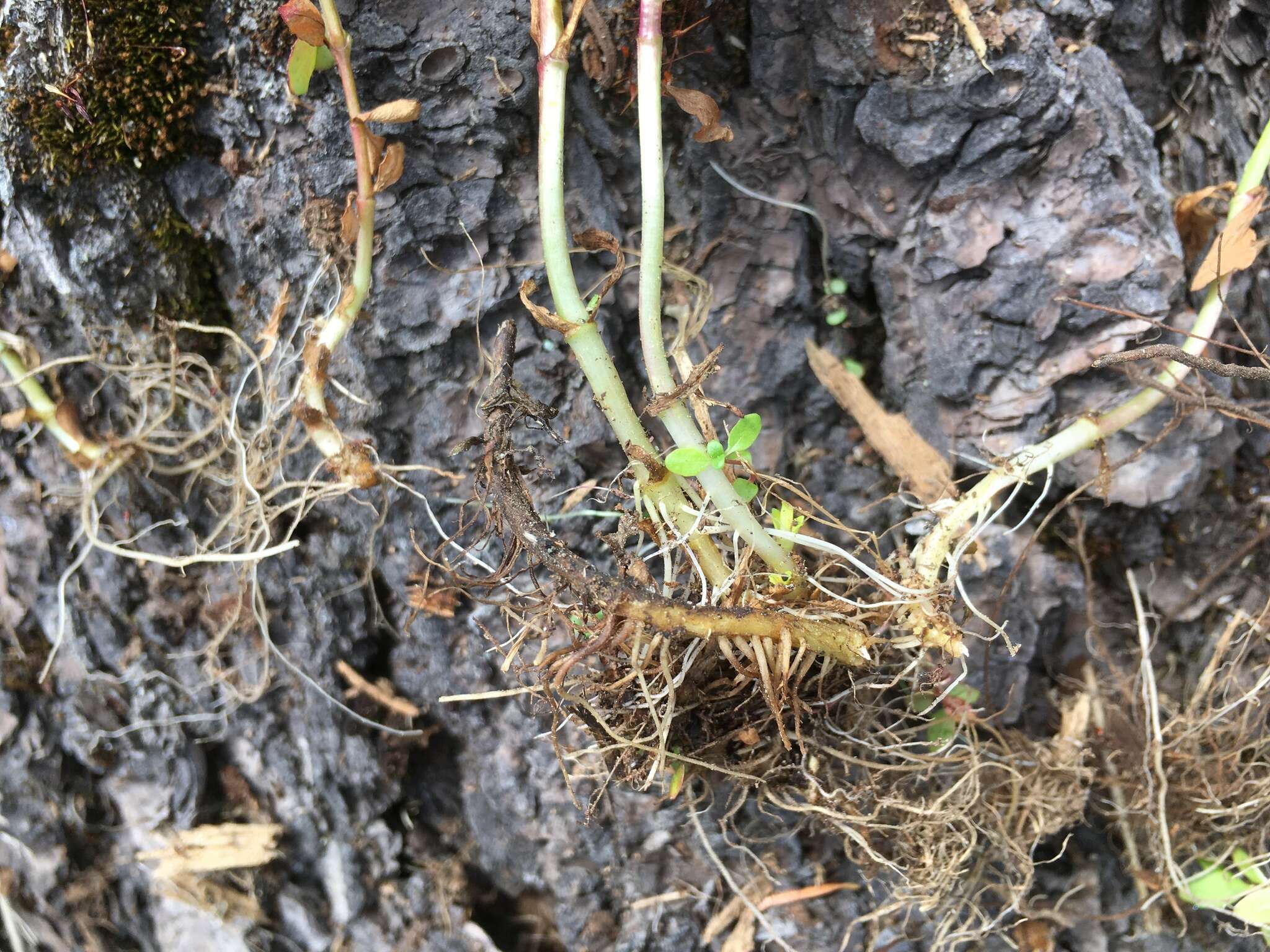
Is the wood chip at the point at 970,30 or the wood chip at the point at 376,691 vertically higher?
the wood chip at the point at 970,30

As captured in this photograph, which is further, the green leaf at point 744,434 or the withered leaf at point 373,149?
the withered leaf at point 373,149

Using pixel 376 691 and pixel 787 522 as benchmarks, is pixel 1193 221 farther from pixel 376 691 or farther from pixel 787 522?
pixel 376 691

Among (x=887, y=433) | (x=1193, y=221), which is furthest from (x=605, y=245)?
(x=1193, y=221)

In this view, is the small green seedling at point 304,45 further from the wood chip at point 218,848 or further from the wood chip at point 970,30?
the wood chip at point 218,848

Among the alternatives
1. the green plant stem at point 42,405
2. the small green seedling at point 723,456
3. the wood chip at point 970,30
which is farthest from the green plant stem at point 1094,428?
the green plant stem at point 42,405

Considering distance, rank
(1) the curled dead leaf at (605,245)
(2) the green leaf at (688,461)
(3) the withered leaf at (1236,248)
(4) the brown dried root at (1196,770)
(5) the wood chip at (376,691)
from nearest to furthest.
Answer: (2) the green leaf at (688,461), (1) the curled dead leaf at (605,245), (3) the withered leaf at (1236,248), (4) the brown dried root at (1196,770), (5) the wood chip at (376,691)

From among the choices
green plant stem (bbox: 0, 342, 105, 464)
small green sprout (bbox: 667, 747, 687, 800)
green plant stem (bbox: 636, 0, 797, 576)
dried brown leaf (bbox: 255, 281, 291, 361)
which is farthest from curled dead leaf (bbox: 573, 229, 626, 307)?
green plant stem (bbox: 0, 342, 105, 464)

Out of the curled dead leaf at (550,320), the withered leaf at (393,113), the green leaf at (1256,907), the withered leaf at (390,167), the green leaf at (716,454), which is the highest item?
the withered leaf at (393,113)
